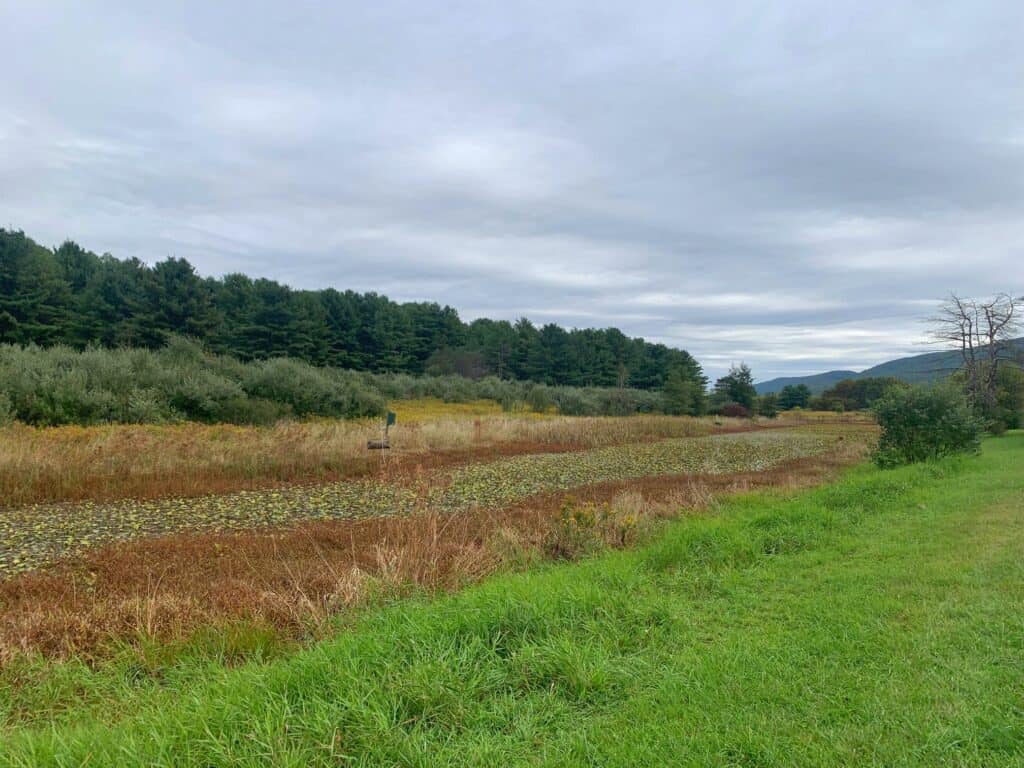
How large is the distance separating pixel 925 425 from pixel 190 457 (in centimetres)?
1976

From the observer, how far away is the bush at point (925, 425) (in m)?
15.0

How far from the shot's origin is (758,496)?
34.2 feet

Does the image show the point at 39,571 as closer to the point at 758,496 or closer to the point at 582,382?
the point at 758,496

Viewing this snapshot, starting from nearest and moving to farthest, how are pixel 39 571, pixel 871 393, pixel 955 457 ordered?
pixel 39 571
pixel 955 457
pixel 871 393

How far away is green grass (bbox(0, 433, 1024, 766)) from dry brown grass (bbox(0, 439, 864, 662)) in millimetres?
508

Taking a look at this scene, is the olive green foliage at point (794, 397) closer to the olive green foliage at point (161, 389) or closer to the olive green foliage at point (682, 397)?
the olive green foliage at point (682, 397)

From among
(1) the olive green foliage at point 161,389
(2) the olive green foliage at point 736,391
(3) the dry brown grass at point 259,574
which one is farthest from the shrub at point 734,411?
(3) the dry brown grass at point 259,574

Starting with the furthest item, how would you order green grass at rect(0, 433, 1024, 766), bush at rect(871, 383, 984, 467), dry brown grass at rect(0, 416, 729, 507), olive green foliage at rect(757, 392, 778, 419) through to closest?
1. olive green foliage at rect(757, 392, 778, 419)
2. bush at rect(871, 383, 984, 467)
3. dry brown grass at rect(0, 416, 729, 507)
4. green grass at rect(0, 433, 1024, 766)

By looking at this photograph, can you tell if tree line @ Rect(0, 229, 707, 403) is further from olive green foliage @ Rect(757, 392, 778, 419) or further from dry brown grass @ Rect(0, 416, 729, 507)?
dry brown grass @ Rect(0, 416, 729, 507)

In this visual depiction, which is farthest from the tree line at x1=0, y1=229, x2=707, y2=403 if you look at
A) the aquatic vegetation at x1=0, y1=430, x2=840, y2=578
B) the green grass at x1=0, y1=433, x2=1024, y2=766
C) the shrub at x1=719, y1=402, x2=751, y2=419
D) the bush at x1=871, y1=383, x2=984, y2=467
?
the bush at x1=871, y1=383, x2=984, y2=467

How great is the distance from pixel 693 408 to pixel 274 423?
147 ft

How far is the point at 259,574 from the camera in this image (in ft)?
19.9

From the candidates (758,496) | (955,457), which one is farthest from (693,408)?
(758,496)

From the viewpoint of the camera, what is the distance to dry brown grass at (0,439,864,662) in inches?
175
